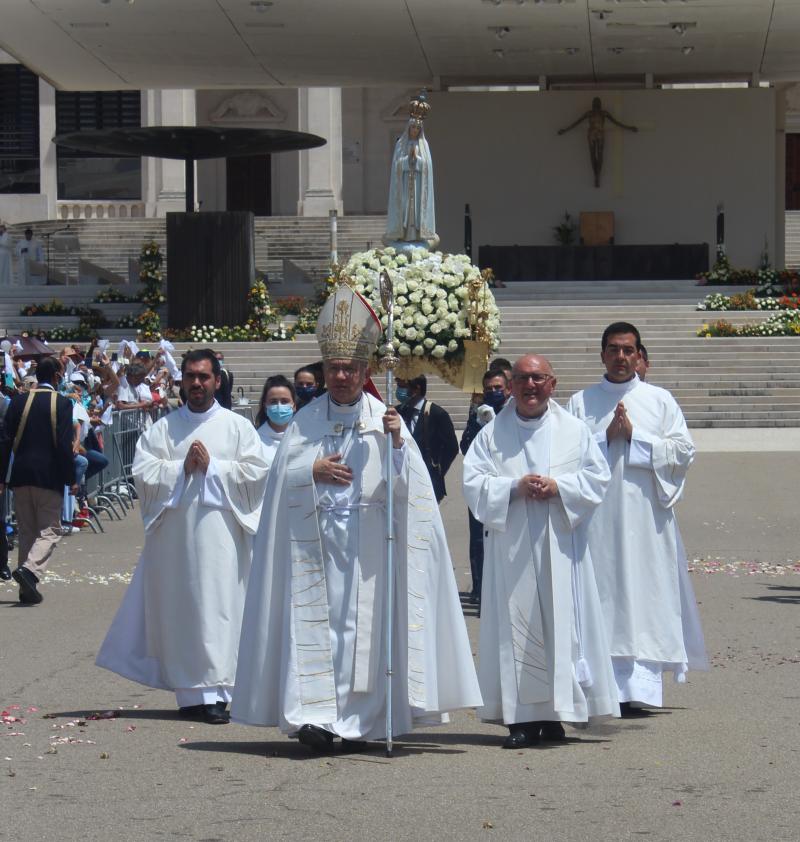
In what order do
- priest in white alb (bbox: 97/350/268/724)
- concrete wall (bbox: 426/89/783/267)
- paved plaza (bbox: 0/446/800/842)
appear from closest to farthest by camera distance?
1. paved plaza (bbox: 0/446/800/842)
2. priest in white alb (bbox: 97/350/268/724)
3. concrete wall (bbox: 426/89/783/267)

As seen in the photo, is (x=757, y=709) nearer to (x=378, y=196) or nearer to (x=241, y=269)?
(x=241, y=269)

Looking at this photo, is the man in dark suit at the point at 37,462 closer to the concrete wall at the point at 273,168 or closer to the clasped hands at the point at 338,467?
the clasped hands at the point at 338,467

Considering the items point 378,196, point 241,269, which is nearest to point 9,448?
point 241,269

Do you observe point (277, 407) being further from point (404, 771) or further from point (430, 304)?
point (404, 771)

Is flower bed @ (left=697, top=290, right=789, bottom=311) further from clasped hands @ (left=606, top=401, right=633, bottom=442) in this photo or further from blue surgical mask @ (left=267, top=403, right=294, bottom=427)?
clasped hands @ (left=606, top=401, right=633, bottom=442)

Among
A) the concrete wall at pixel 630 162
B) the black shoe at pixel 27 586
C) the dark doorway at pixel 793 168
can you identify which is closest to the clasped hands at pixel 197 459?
the black shoe at pixel 27 586

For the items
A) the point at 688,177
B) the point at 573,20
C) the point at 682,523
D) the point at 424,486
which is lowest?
the point at 682,523

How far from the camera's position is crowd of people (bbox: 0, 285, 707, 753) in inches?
291

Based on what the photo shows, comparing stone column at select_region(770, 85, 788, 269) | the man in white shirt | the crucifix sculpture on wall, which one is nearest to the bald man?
the man in white shirt

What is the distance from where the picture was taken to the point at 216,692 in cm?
825

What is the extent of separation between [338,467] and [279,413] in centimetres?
257

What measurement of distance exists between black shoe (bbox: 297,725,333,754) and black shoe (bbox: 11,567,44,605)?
204 inches

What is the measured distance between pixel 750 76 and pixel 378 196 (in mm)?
12898

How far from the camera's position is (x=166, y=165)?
48312mm
